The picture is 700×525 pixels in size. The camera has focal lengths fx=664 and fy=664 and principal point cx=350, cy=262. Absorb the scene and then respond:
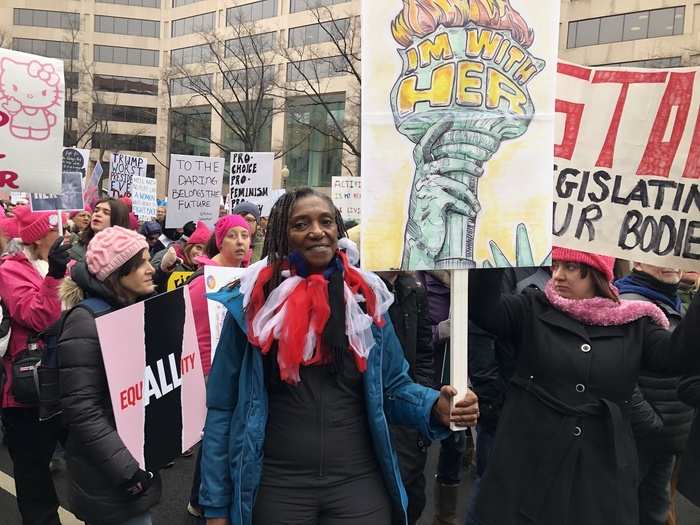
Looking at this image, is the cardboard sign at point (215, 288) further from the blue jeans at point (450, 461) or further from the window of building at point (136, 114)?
the window of building at point (136, 114)

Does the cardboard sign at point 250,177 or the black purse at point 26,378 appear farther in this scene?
the cardboard sign at point 250,177

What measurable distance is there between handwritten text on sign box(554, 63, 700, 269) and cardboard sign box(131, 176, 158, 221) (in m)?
9.91

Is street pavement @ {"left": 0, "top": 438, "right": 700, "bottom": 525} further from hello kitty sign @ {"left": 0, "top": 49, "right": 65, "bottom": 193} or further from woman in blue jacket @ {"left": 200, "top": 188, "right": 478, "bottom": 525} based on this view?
woman in blue jacket @ {"left": 200, "top": 188, "right": 478, "bottom": 525}

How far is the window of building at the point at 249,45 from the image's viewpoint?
31352 mm

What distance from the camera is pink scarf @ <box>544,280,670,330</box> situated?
2.78 m

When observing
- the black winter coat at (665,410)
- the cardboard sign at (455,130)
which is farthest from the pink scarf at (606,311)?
the black winter coat at (665,410)

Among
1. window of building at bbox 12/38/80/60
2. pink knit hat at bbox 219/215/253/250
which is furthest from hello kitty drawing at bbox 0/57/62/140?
window of building at bbox 12/38/80/60

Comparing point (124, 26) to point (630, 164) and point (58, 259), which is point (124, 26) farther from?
point (630, 164)

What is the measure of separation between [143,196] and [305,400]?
34.4ft

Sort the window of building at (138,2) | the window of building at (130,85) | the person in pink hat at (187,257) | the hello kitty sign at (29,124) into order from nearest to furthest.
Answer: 1. the hello kitty sign at (29,124)
2. the person in pink hat at (187,257)
3. the window of building at (130,85)
4. the window of building at (138,2)

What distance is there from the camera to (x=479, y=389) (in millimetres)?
3996

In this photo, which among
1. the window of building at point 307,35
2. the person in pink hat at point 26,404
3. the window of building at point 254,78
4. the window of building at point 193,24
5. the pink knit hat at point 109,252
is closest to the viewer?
the pink knit hat at point 109,252

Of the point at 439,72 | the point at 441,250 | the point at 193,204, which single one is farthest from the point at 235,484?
the point at 193,204

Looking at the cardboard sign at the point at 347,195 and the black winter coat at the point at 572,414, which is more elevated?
the cardboard sign at the point at 347,195
